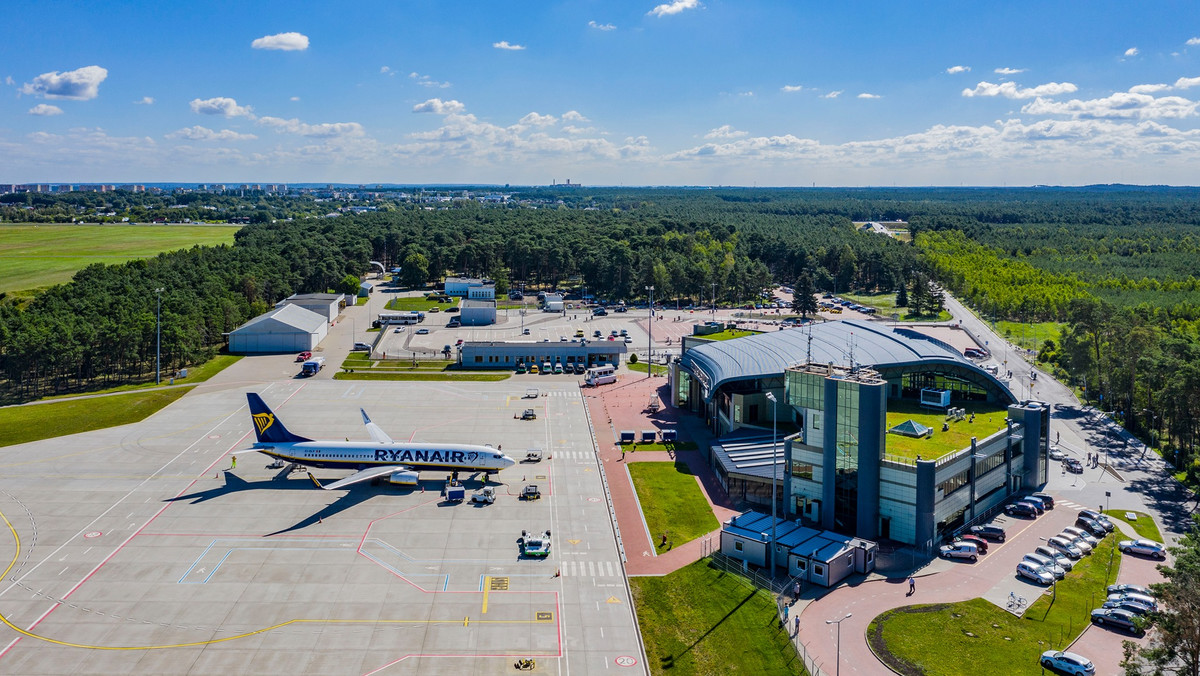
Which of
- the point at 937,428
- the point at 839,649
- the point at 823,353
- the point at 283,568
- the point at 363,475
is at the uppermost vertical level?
the point at 823,353

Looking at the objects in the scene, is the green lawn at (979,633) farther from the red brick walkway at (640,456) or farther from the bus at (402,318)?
the bus at (402,318)

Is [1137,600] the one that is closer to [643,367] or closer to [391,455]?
[391,455]

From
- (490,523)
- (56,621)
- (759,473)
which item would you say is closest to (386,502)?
(490,523)

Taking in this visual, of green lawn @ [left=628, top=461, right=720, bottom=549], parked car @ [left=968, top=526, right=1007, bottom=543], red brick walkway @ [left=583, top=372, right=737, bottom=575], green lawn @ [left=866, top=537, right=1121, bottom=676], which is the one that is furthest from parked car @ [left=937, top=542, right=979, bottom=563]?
green lawn @ [left=628, top=461, right=720, bottom=549]

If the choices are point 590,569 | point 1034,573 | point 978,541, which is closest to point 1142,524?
point 978,541

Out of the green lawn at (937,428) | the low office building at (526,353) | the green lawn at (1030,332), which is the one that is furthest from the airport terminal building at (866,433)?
the green lawn at (1030,332)

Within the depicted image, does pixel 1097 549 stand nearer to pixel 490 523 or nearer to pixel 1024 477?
pixel 1024 477
